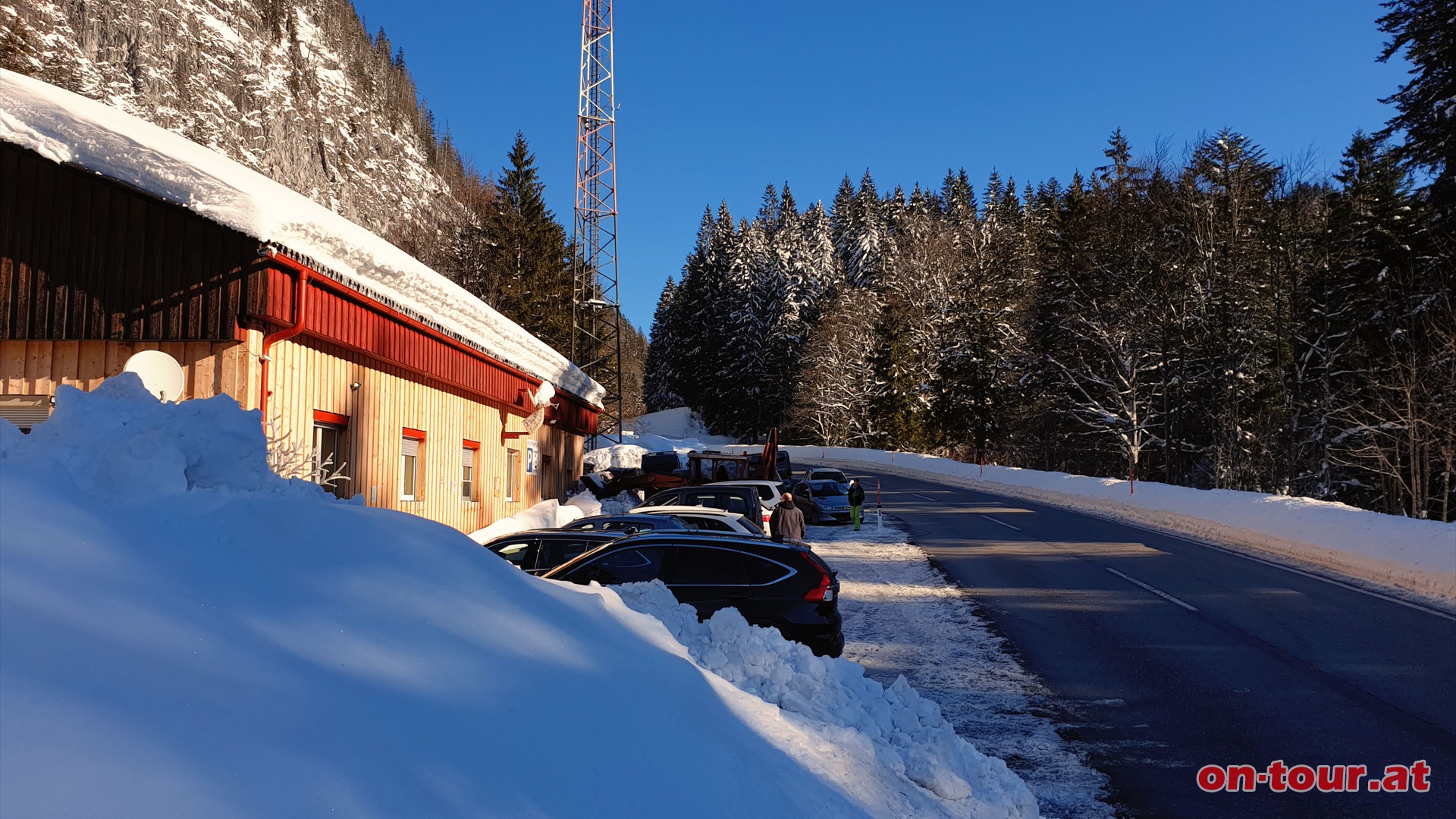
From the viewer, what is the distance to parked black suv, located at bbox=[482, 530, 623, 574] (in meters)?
9.70

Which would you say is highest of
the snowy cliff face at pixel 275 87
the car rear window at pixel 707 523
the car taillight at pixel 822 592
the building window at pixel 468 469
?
the snowy cliff face at pixel 275 87

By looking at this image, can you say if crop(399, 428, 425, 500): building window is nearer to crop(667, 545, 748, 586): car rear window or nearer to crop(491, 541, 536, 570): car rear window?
crop(491, 541, 536, 570): car rear window

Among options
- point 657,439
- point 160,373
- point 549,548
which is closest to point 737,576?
point 549,548

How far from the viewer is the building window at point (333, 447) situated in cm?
1175

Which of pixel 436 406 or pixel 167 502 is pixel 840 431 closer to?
pixel 436 406

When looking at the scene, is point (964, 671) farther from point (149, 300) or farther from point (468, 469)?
point (468, 469)

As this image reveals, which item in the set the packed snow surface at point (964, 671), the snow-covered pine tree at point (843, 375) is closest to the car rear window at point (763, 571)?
the packed snow surface at point (964, 671)

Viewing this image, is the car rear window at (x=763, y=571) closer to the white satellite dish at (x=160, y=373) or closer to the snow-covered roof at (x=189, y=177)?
the white satellite dish at (x=160, y=373)

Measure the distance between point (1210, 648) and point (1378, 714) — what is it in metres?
2.33

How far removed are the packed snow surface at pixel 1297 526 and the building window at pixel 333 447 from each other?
50.3ft

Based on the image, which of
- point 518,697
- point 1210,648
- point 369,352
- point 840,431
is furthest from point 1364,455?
point 840,431

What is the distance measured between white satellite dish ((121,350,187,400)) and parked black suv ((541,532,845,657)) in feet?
15.1

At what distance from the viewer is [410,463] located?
15.2 metres

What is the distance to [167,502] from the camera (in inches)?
139
